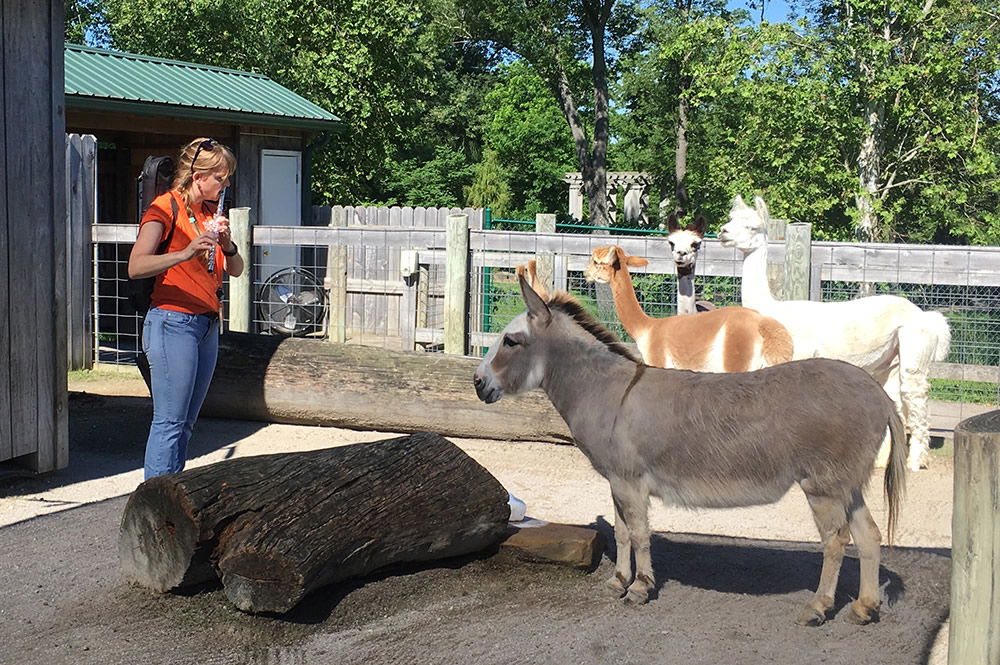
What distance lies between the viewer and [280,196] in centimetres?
1833

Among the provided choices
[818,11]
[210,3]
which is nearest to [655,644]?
[210,3]

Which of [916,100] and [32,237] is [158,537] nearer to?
[32,237]

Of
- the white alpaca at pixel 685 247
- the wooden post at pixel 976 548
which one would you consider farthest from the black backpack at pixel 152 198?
the wooden post at pixel 976 548

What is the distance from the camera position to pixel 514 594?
5.23m

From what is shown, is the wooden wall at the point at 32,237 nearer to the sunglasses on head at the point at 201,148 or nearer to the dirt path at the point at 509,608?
the dirt path at the point at 509,608

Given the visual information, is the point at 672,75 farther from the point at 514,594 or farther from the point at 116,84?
the point at 514,594

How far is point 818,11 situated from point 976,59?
19.1ft

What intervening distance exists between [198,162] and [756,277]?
14.4ft

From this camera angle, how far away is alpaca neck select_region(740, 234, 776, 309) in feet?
26.9

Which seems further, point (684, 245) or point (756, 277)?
point (756, 277)

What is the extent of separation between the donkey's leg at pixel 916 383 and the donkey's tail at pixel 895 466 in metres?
3.32

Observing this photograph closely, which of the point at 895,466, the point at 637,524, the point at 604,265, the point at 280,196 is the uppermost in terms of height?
the point at 280,196

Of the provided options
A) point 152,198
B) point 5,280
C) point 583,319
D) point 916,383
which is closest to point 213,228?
point 152,198

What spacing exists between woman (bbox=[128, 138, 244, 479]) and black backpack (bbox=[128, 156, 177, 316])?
0.05 feet
